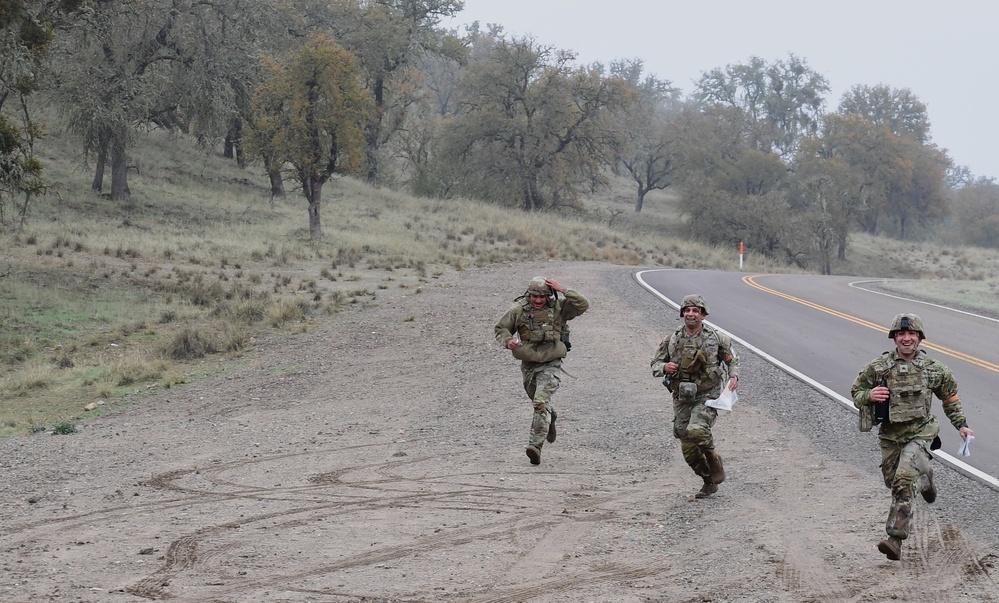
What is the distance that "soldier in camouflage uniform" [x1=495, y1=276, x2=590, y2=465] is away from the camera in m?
10.2

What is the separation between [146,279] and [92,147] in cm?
1300

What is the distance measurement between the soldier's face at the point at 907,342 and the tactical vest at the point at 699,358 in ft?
5.89

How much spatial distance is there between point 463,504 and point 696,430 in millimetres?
1993

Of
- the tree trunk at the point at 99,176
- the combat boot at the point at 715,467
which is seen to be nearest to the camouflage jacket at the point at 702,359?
the combat boot at the point at 715,467

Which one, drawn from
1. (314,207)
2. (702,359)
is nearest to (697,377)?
(702,359)

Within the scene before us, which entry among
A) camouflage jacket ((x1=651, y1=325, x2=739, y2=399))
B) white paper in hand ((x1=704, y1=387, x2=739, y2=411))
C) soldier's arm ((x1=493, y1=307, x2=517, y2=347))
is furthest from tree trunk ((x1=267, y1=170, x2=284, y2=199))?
white paper in hand ((x1=704, y1=387, x2=739, y2=411))

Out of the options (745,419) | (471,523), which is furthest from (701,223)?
(471,523)

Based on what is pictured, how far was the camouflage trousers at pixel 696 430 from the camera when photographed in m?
8.71

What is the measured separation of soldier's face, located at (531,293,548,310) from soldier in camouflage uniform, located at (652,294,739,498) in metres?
1.57

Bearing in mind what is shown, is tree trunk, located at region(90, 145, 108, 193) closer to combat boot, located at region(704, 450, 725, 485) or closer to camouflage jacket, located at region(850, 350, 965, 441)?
combat boot, located at region(704, 450, 725, 485)

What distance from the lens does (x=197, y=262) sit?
30.2 meters

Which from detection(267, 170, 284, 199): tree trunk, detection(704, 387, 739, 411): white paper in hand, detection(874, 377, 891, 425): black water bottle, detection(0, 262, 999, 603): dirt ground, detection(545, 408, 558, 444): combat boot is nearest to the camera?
detection(0, 262, 999, 603): dirt ground

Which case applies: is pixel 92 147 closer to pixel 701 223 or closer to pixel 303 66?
pixel 303 66

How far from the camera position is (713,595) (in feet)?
21.2
